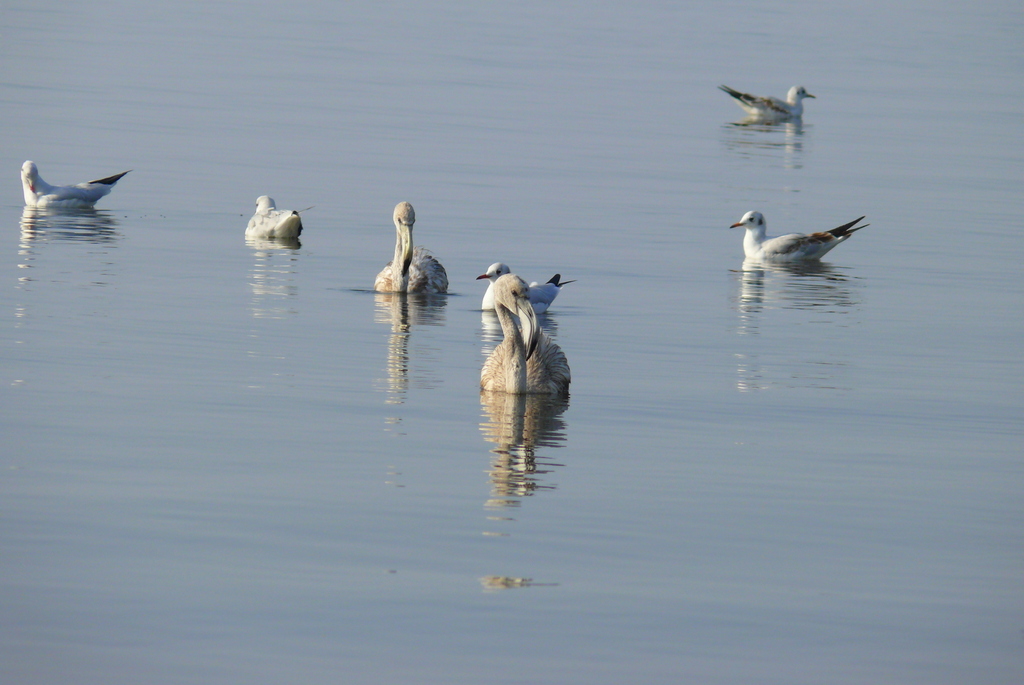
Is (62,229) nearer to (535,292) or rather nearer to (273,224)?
(273,224)

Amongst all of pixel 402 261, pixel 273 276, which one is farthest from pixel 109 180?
pixel 402 261

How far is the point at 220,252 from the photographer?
20359 mm

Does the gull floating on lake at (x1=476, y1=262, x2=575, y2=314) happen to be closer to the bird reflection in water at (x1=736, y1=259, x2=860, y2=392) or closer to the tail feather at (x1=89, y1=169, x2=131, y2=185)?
the bird reflection in water at (x1=736, y1=259, x2=860, y2=392)

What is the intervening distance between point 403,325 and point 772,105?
26196mm

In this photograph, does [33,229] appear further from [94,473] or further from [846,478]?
[846,478]

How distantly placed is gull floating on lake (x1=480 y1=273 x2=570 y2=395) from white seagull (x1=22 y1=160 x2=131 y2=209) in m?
11.8

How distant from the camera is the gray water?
304 inches

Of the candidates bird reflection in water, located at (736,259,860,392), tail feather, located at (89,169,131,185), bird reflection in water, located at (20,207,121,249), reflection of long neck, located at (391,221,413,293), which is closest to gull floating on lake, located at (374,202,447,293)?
reflection of long neck, located at (391,221,413,293)

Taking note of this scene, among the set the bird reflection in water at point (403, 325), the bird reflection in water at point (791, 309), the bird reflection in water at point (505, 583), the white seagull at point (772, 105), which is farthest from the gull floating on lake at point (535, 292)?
the white seagull at point (772, 105)

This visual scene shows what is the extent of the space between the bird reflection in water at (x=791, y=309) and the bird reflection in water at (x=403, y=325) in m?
2.87

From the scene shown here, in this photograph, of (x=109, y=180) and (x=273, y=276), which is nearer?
(x=273, y=276)

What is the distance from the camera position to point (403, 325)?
16500mm

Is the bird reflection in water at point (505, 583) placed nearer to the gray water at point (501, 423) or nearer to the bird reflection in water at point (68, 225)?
the gray water at point (501, 423)

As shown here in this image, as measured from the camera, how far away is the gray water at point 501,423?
7.72 metres
